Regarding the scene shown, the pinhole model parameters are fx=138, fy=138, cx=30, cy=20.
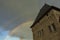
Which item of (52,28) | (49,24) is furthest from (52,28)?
(49,24)

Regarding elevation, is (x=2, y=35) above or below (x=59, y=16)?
above

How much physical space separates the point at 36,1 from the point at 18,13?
40.6 inches

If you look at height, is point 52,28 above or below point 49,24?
below

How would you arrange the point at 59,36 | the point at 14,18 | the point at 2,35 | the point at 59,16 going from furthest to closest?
the point at 2,35 → the point at 14,18 → the point at 59,16 → the point at 59,36

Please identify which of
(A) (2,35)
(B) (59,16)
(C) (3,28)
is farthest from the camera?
(A) (2,35)

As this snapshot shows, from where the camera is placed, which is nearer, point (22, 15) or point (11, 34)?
point (22, 15)

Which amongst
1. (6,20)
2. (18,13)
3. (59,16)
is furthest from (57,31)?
(6,20)

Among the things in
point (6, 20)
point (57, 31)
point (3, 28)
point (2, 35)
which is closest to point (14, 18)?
point (6, 20)

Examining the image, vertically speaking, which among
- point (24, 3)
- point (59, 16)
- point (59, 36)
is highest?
point (24, 3)

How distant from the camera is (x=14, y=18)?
18.2 feet

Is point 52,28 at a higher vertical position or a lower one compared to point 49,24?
lower

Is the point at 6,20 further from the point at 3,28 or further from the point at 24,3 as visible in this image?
the point at 24,3

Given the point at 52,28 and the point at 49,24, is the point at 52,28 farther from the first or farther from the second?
the point at 49,24

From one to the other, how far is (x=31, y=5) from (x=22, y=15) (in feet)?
3.06
